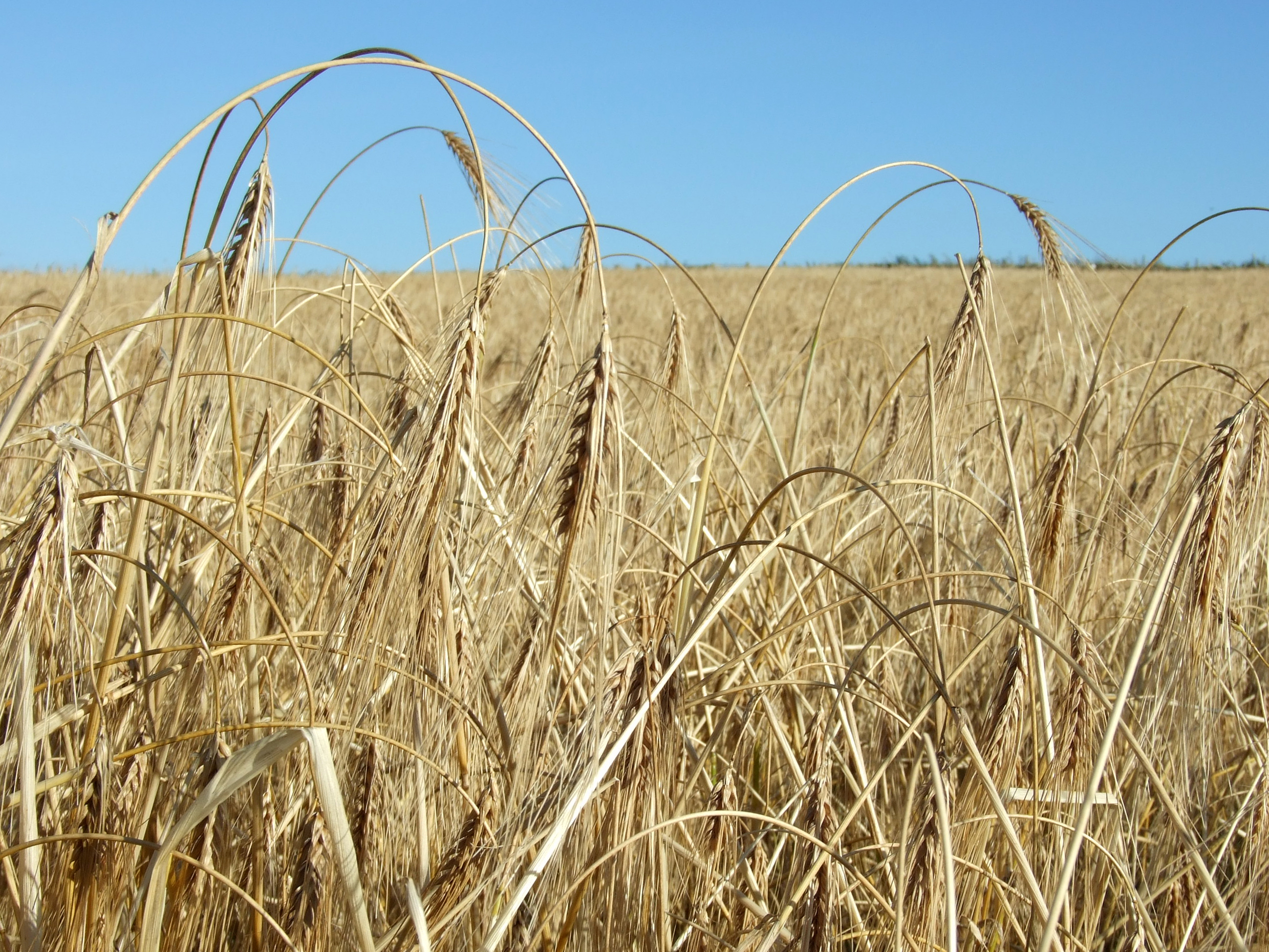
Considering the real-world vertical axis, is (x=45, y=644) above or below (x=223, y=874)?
above

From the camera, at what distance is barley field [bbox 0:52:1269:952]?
79 centimetres

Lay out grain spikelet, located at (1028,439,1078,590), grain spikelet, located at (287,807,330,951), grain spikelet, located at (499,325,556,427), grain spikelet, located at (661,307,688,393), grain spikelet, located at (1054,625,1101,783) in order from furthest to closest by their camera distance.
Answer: grain spikelet, located at (661,307,688,393), grain spikelet, located at (1028,439,1078,590), grain spikelet, located at (499,325,556,427), grain spikelet, located at (1054,625,1101,783), grain spikelet, located at (287,807,330,951)

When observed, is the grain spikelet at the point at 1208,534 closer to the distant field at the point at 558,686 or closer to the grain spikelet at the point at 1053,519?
the distant field at the point at 558,686

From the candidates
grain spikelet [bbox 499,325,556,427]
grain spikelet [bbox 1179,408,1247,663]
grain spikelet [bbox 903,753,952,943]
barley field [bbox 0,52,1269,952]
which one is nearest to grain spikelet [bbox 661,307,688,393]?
barley field [bbox 0,52,1269,952]

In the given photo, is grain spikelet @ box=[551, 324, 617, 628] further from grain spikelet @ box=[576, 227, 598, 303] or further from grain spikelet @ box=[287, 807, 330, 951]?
grain spikelet @ box=[576, 227, 598, 303]

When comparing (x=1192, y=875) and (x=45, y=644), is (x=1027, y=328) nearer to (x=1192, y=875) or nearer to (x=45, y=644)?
(x=1192, y=875)

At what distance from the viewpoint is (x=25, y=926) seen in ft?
2.64

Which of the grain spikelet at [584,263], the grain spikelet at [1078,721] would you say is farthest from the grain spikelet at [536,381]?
the grain spikelet at [1078,721]

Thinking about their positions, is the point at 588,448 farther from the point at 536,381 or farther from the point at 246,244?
the point at 246,244

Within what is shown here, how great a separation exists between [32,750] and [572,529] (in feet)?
1.80

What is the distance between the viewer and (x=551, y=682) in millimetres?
1267

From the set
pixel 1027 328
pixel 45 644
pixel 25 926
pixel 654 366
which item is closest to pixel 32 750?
pixel 25 926

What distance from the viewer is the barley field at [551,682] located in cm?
79

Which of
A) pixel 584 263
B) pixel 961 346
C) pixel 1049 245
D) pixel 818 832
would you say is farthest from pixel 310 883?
pixel 1049 245
